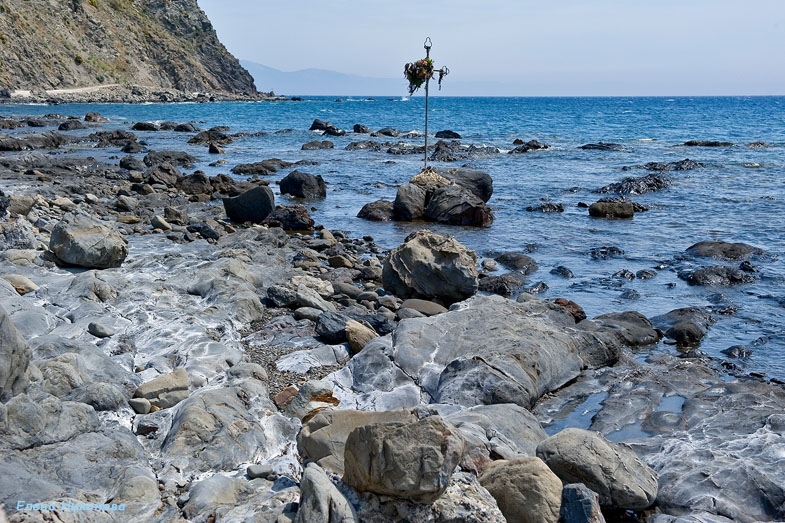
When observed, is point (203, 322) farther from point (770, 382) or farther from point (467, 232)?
point (467, 232)

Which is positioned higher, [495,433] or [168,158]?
[168,158]

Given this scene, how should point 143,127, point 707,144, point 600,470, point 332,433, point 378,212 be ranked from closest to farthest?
point 332,433 → point 600,470 → point 378,212 → point 707,144 → point 143,127

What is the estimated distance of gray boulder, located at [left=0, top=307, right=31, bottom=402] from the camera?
5.68m

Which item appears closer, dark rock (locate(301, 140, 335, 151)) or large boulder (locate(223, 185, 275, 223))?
large boulder (locate(223, 185, 275, 223))

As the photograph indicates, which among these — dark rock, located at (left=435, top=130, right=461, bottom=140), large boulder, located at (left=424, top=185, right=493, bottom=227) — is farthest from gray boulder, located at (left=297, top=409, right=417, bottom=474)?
dark rock, located at (left=435, top=130, right=461, bottom=140)

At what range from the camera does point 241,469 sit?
6.05 m

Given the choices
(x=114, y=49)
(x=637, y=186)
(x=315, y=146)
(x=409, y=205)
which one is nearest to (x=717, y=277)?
(x=409, y=205)

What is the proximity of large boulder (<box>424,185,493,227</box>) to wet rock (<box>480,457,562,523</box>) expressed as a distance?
51.6ft

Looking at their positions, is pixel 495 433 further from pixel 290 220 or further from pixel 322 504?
pixel 290 220

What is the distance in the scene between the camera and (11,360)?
579cm

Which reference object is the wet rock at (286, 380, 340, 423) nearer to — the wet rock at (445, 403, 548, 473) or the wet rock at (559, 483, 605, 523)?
the wet rock at (445, 403, 548, 473)

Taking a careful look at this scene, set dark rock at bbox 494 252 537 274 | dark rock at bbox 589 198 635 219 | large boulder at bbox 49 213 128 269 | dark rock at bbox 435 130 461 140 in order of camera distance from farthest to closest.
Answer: dark rock at bbox 435 130 461 140
dark rock at bbox 589 198 635 219
dark rock at bbox 494 252 537 274
large boulder at bbox 49 213 128 269

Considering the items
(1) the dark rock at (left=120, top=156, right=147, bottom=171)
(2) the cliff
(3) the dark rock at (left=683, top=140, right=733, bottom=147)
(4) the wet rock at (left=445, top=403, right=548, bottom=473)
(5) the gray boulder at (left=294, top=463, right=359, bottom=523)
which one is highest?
(2) the cliff

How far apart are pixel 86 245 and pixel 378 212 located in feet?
35.8
